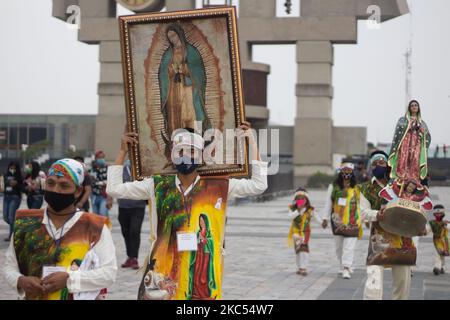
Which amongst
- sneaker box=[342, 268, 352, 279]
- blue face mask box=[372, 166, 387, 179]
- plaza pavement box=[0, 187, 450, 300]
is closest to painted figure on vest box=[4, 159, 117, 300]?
plaza pavement box=[0, 187, 450, 300]

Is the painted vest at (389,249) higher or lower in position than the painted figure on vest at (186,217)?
lower

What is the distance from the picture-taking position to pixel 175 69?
736 cm

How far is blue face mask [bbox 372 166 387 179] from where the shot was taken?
9898mm

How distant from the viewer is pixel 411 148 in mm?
9453

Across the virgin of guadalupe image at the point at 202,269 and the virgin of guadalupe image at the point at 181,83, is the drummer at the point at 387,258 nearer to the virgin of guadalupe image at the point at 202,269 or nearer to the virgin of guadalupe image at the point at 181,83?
the virgin of guadalupe image at the point at 181,83

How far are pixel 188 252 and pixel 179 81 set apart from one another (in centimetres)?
167

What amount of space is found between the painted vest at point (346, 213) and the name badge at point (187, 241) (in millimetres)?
7449

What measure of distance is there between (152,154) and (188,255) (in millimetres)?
1097

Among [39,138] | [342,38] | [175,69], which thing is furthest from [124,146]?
[39,138]

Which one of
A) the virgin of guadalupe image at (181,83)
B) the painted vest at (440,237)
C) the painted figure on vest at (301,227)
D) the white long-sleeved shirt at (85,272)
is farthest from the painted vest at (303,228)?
the white long-sleeved shirt at (85,272)

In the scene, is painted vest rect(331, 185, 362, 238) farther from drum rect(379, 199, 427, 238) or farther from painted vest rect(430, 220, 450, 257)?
drum rect(379, 199, 427, 238)

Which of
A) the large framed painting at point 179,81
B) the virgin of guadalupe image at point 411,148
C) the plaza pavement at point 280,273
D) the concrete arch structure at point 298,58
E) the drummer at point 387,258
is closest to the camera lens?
the large framed painting at point 179,81

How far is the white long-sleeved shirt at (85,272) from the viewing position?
521 centimetres

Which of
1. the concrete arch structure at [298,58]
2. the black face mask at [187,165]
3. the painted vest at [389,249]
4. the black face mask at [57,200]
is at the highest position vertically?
the concrete arch structure at [298,58]
